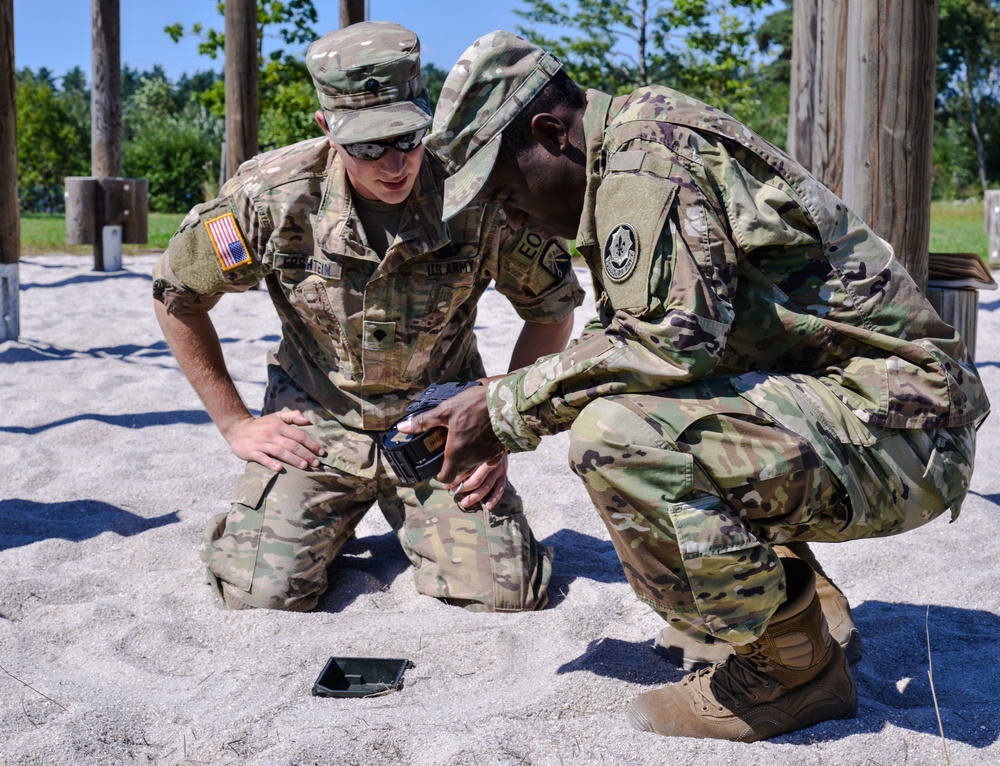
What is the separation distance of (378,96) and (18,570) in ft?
5.45

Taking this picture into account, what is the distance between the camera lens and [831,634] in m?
2.52

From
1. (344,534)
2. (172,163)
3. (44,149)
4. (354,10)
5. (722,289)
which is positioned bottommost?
(344,534)

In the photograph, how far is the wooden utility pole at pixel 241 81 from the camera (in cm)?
804

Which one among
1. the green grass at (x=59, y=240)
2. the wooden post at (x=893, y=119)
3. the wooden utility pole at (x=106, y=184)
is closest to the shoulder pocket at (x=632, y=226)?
the wooden post at (x=893, y=119)

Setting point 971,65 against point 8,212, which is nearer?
point 8,212

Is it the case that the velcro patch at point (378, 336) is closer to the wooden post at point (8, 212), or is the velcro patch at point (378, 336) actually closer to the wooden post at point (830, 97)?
the wooden post at point (830, 97)

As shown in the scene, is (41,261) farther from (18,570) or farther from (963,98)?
(963,98)

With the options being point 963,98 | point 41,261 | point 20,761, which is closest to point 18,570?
point 20,761

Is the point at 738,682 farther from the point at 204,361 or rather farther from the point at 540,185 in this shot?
the point at 204,361

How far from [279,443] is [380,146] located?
925mm

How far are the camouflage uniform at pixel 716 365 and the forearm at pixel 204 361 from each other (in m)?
1.34

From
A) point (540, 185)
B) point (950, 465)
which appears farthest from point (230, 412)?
point (950, 465)

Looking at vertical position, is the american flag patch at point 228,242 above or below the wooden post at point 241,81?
below

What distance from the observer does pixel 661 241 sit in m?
1.92
